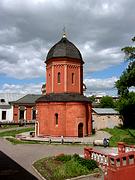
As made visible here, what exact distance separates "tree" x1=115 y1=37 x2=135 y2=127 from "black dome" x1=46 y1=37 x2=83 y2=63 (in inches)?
250

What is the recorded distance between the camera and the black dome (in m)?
41.6

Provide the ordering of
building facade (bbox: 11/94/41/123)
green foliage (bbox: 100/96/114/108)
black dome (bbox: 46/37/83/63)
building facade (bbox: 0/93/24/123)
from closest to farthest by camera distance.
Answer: black dome (bbox: 46/37/83/63) < building facade (bbox: 0/93/24/123) < building facade (bbox: 11/94/41/123) < green foliage (bbox: 100/96/114/108)

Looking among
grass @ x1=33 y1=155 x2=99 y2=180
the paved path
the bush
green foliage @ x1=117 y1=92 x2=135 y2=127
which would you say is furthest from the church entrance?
the bush

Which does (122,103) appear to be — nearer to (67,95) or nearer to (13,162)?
(67,95)

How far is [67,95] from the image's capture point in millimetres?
40875

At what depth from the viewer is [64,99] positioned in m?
40.1

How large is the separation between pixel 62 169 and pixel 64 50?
82.0ft

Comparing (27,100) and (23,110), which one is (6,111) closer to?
(23,110)

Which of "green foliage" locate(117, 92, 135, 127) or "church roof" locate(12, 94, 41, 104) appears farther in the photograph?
"church roof" locate(12, 94, 41, 104)

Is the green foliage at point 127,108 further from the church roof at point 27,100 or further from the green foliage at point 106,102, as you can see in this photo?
the green foliage at point 106,102

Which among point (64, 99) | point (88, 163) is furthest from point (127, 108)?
point (88, 163)

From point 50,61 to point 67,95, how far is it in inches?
209

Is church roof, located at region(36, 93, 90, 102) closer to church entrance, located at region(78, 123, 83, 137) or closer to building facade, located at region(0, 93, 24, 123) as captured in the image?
church entrance, located at region(78, 123, 83, 137)

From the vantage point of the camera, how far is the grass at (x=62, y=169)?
58.6 ft
